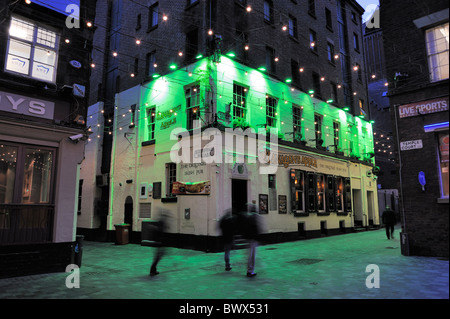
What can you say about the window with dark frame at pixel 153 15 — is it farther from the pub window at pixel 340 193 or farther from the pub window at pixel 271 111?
the pub window at pixel 340 193

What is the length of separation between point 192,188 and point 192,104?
419 cm

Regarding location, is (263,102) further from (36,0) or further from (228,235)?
(36,0)

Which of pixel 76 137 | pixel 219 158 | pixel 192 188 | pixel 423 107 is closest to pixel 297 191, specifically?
pixel 219 158

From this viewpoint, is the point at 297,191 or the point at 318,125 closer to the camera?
the point at 297,191

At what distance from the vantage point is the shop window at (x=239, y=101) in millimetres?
15403

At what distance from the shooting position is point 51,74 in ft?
33.1

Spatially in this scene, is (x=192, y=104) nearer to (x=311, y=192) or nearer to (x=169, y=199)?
(x=169, y=199)

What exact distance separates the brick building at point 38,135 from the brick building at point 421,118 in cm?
1064

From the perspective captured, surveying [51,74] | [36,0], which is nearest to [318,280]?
[51,74]

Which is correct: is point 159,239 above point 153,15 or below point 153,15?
below

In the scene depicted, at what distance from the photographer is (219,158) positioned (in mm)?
13680

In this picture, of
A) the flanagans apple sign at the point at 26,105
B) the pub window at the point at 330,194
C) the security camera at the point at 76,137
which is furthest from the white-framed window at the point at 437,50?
the flanagans apple sign at the point at 26,105
